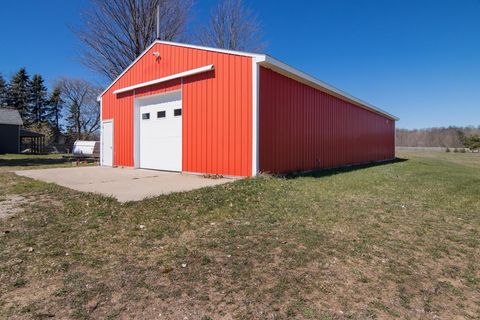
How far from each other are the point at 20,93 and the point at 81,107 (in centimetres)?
847

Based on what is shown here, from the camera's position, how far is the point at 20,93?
4100cm

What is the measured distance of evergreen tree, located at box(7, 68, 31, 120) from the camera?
134ft

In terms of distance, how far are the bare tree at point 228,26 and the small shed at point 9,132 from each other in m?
19.9

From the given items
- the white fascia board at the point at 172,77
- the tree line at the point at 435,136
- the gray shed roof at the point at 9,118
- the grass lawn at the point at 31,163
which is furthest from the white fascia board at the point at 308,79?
the tree line at the point at 435,136

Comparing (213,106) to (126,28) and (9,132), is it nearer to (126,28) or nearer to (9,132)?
(126,28)

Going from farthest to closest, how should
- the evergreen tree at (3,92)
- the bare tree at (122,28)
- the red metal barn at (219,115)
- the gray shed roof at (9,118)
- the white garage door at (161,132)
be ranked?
the evergreen tree at (3,92) → the gray shed roof at (9,118) → the bare tree at (122,28) → the white garage door at (161,132) → the red metal barn at (219,115)

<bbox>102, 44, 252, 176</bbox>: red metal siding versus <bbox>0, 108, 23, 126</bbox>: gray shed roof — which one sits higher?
<bbox>0, 108, 23, 126</bbox>: gray shed roof

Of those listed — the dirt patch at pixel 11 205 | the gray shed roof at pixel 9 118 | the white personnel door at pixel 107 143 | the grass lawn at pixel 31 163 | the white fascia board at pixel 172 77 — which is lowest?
the dirt patch at pixel 11 205

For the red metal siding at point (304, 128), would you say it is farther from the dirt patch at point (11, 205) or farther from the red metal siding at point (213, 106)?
the dirt patch at point (11, 205)

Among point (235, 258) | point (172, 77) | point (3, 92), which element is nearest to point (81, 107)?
point (3, 92)

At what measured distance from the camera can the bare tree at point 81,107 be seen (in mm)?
40219

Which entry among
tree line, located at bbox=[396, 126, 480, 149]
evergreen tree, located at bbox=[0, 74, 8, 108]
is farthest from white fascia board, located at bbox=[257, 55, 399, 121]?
tree line, located at bbox=[396, 126, 480, 149]

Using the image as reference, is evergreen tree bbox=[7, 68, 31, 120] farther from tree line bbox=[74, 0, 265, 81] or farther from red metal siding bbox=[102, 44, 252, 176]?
red metal siding bbox=[102, 44, 252, 176]

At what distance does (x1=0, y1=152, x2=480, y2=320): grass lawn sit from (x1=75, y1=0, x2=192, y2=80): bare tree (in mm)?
16692
